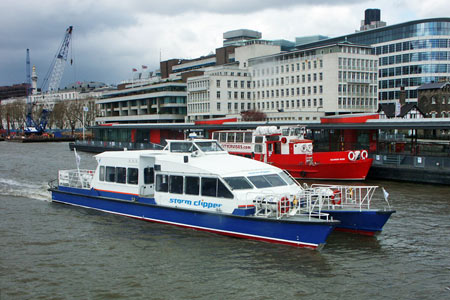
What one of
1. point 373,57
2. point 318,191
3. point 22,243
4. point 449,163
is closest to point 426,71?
point 373,57

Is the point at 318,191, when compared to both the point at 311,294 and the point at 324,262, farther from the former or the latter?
the point at 311,294

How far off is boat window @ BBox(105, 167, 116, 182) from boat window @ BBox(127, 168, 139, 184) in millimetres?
1111

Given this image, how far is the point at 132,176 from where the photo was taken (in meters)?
22.0

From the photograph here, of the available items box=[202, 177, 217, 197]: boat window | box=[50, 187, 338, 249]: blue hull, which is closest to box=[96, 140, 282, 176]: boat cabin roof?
box=[202, 177, 217, 197]: boat window

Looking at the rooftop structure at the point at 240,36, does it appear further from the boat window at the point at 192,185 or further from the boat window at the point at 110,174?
the boat window at the point at 192,185

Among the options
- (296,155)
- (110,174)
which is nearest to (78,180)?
(110,174)

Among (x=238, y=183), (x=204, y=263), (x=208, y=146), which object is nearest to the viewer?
(x=204, y=263)

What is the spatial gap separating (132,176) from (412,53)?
282 ft

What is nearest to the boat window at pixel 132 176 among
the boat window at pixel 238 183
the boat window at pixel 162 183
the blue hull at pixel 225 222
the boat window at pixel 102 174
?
the blue hull at pixel 225 222

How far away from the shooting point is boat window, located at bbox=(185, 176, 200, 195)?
1914 cm

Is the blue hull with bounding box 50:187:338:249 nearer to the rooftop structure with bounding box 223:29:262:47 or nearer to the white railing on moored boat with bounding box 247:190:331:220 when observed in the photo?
the white railing on moored boat with bounding box 247:190:331:220

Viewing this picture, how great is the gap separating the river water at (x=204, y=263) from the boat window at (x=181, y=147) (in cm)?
371

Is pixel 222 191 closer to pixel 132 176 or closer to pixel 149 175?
pixel 149 175

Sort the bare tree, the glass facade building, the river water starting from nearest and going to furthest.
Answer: the river water, the glass facade building, the bare tree
